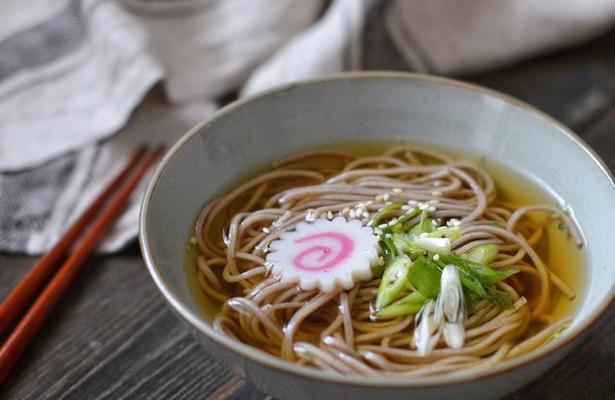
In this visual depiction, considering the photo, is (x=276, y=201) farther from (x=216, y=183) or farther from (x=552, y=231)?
(x=552, y=231)

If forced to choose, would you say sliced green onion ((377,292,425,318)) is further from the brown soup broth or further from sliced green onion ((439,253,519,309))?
the brown soup broth

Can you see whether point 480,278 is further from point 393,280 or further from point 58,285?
point 58,285

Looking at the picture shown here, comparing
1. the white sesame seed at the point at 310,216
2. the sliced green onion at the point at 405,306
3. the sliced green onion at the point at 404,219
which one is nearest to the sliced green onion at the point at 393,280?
the sliced green onion at the point at 405,306

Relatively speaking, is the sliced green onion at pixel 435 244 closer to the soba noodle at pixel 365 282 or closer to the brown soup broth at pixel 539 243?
the soba noodle at pixel 365 282

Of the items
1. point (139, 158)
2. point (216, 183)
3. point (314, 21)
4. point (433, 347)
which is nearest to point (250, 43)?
point (314, 21)

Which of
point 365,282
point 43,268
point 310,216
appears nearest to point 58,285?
point 43,268


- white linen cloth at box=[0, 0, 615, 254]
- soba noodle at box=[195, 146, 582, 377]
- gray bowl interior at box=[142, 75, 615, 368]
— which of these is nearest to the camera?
soba noodle at box=[195, 146, 582, 377]

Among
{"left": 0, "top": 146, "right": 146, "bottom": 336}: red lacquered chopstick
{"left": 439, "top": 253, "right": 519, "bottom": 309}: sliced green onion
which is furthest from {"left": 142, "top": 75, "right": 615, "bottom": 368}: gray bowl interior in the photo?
{"left": 0, "top": 146, "right": 146, "bottom": 336}: red lacquered chopstick
